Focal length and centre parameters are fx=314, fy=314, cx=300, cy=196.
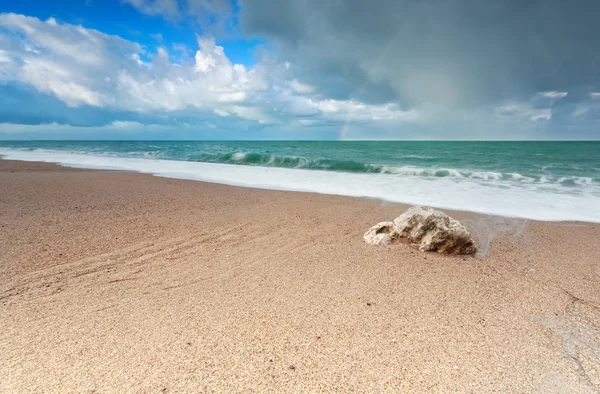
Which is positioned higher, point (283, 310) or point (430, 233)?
point (430, 233)

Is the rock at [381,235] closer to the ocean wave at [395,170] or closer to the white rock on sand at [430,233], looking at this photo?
the white rock on sand at [430,233]

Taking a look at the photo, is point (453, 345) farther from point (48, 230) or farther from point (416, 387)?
point (48, 230)

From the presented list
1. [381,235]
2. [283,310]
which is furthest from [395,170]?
[283,310]

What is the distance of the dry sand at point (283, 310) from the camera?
6.95 ft

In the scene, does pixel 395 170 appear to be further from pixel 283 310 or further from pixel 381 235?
pixel 283 310

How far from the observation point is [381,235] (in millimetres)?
4859

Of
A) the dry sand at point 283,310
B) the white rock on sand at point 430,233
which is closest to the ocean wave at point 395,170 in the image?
the dry sand at point 283,310

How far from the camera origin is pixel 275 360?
2256mm

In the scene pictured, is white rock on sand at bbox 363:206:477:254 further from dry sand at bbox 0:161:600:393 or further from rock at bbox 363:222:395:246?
dry sand at bbox 0:161:600:393

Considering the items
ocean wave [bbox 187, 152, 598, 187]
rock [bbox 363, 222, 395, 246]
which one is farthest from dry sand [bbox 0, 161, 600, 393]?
ocean wave [bbox 187, 152, 598, 187]

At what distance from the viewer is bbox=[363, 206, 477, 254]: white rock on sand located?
4.45 metres

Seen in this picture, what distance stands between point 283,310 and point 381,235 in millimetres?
2437

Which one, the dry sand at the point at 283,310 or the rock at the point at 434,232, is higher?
the rock at the point at 434,232

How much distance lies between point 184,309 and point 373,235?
3066 mm
